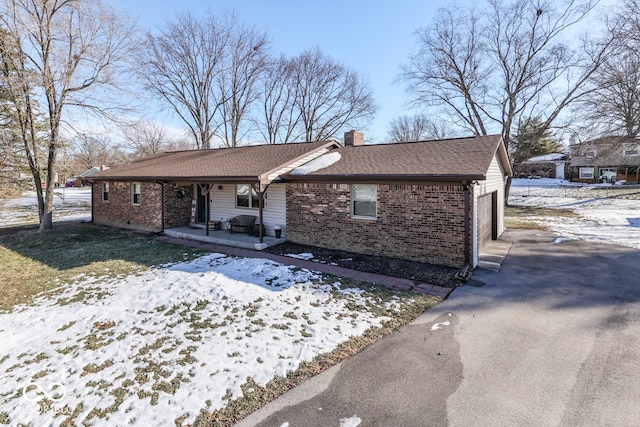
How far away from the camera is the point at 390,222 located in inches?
346

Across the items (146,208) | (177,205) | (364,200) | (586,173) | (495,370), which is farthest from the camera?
(586,173)

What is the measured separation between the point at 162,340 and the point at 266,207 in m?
7.54

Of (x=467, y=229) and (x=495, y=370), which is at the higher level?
(x=467, y=229)

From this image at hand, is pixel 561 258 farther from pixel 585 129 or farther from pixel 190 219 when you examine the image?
pixel 585 129

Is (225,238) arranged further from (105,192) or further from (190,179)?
(105,192)

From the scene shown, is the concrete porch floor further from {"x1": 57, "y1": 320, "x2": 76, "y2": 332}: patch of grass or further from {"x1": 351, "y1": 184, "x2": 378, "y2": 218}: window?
{"x1": 57, "y1": 320, "x2": 76, "y2": 332}: patch of grass

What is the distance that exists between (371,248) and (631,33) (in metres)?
21.1

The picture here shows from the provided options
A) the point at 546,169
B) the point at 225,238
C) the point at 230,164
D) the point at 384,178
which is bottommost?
the point at 225,238

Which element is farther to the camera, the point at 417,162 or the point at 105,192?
the point at 105,192

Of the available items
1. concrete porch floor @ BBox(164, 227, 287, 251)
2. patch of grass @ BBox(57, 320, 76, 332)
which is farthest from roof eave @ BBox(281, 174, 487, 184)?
patch of grass @ BBox(57, 320, 76, 332)

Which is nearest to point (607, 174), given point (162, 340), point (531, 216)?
point (531, 216)

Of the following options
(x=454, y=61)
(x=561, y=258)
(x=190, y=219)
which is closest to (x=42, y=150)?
(x=190, y=219)

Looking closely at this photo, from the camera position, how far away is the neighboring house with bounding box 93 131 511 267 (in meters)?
8.01

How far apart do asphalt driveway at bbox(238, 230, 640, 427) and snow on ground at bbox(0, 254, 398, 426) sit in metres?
0.67
